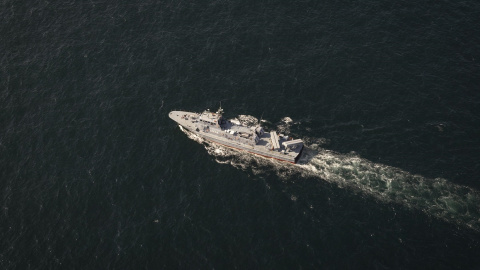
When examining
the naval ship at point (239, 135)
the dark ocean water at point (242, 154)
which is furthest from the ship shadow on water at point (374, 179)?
the naval ship at point (239, 135)

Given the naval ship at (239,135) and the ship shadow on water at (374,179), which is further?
the naval ship at (239,135)

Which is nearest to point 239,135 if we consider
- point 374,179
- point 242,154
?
point 242,154

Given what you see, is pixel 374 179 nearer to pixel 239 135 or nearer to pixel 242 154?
pixel 242 154

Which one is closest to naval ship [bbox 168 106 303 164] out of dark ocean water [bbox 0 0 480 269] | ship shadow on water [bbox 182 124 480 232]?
ship shadow on water [bbox 182 124 480 232]

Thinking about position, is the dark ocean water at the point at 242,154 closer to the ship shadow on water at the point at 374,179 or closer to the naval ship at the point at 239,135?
the ship shadow on water at the point at 374,179

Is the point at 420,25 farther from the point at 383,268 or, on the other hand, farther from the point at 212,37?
the point at 383,268

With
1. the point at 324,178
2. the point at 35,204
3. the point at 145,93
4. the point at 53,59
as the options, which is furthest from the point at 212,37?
the point at 35,204
